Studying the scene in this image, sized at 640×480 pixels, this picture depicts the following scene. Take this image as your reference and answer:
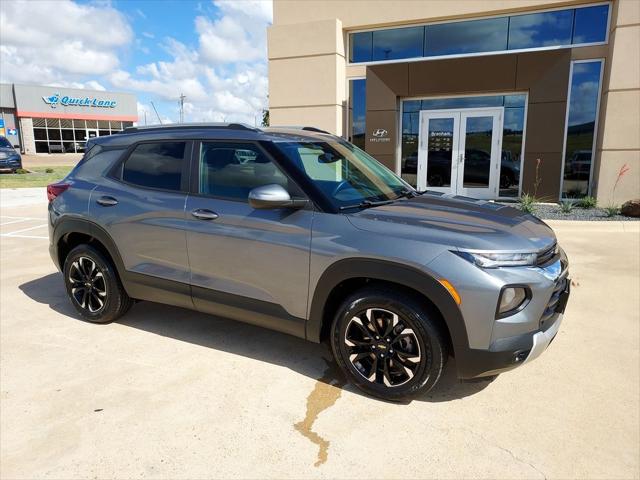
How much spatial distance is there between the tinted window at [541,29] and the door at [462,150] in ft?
6.07

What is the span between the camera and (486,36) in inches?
508

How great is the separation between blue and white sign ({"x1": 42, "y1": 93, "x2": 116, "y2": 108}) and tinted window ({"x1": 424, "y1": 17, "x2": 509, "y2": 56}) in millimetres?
48795

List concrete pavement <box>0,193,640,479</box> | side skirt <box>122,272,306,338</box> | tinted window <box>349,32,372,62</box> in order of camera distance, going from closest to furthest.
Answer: concrete pavement <box>0,193,640,479</box> → side skirt <box>122,272,306,338</box> → tinted window <box>349,32,372,62</box>

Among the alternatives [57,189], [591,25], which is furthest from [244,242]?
[591,25]

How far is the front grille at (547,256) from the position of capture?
2.86 metres

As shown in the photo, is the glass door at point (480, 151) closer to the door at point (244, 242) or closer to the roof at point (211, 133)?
the roof at point (211, 133)

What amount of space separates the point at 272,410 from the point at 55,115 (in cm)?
5658

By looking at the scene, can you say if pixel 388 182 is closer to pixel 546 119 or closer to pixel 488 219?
pixel 488 219

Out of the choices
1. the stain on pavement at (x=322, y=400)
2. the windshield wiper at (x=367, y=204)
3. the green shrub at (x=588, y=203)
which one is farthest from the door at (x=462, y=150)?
the stain on pavement at (x=322, y=400)

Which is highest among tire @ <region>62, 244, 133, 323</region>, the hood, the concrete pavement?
the hood

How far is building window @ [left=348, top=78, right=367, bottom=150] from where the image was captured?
1434 cm

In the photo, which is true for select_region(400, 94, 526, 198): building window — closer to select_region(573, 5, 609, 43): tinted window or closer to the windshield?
select_region(573, 5, 609, 43): tinted window

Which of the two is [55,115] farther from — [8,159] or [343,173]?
[343,173]

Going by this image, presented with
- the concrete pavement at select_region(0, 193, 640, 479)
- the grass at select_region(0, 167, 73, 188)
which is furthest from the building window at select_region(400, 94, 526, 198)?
the grass at select_region(0, 167, 73, 188)
